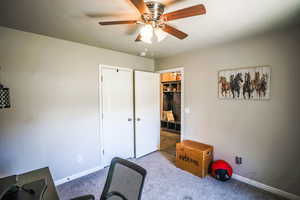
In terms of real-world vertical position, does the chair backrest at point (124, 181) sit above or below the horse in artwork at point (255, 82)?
below

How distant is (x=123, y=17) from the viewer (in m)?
1.70

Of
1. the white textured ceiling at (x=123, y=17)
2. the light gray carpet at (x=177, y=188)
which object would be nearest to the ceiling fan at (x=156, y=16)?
the white textured ceiling at (x=123, y=17)

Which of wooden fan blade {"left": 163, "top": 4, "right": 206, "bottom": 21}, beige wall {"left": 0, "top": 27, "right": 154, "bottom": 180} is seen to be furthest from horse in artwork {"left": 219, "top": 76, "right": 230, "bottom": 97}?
beige wall {"left": 0, "top": 27, "right": 154, "bottom": 180}

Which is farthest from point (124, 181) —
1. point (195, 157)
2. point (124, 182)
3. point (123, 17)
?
point (195, 157)

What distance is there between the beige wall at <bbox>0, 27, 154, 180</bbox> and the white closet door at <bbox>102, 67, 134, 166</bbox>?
0.60 ft

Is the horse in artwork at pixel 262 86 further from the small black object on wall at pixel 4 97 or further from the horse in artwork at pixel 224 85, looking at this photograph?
the small black object on wall at pixel 4 97

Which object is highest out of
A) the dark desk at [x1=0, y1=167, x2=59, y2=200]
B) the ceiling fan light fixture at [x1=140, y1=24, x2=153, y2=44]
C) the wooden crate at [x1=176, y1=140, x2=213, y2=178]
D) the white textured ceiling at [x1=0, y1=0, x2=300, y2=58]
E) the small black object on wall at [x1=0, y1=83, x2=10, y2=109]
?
the white textured ceiling at [x1=0, y1=0, x2=300, y2=58]

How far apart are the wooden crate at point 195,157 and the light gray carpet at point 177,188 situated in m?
0.11

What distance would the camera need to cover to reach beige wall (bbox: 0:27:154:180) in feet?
6.48

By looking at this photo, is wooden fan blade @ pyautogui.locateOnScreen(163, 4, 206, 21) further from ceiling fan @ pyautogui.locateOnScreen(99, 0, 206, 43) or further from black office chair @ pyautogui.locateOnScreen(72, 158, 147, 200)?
black office chair @ pyautogui.locateOnScreen(72, 158, 147, 200)

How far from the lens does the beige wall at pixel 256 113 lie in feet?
6.55

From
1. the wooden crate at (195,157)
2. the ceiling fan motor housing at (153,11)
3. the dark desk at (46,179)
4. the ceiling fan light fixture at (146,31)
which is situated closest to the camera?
the dark desk at (46,179)

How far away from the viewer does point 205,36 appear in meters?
2.26

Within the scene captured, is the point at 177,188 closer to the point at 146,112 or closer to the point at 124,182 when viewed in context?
the point at 124,182
